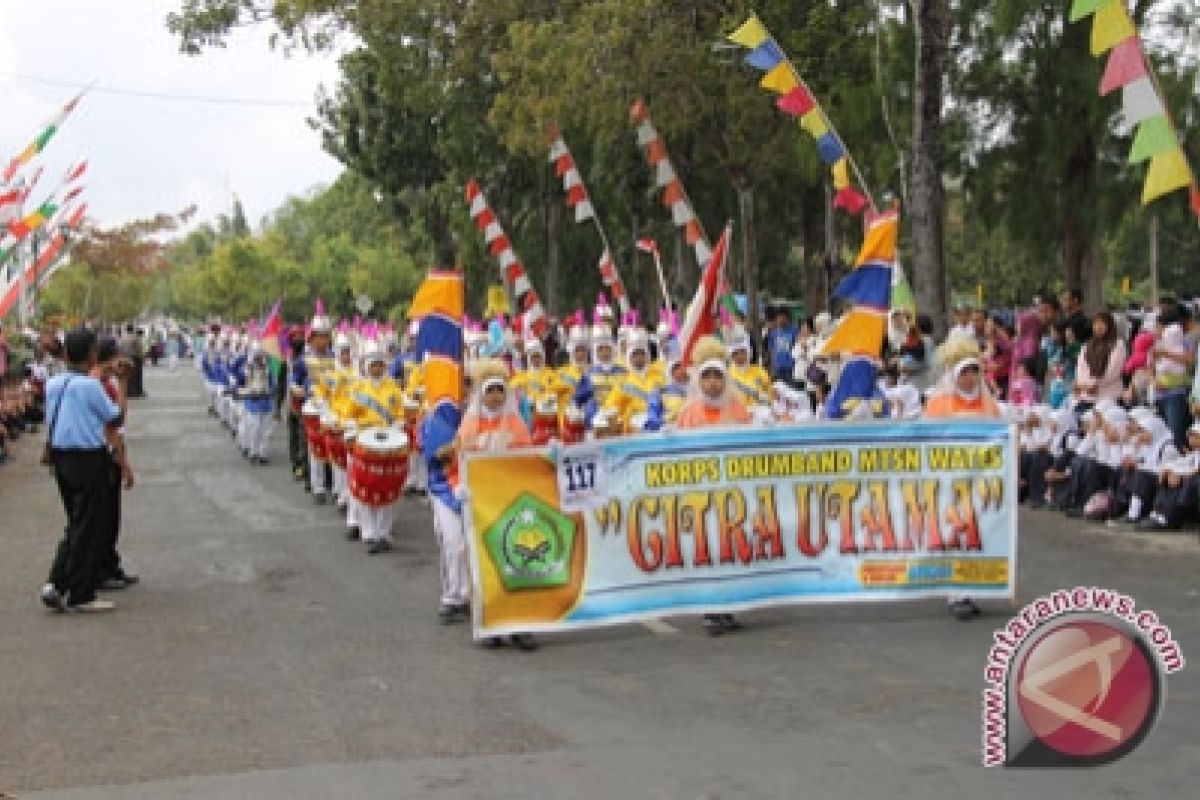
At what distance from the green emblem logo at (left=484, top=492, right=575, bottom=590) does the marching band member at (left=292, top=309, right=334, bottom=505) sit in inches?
270

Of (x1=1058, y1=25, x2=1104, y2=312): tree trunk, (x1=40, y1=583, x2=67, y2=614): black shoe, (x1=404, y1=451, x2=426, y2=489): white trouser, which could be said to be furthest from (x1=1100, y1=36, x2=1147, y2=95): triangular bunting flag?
(x1=1058, y1=25, x2=1104, y2=312): tree trunk

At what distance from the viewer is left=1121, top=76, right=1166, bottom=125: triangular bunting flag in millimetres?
11617

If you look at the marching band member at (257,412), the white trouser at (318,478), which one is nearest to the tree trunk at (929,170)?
the white trouser at (318,478)

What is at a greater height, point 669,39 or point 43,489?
point 669,39

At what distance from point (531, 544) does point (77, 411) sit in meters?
3.38

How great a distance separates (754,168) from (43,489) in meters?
12.6

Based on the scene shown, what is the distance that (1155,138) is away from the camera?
11.6m

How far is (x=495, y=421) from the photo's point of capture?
9.36 meters

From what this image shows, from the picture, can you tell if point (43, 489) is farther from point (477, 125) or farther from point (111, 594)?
point (477, 125)

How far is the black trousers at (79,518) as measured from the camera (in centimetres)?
1007

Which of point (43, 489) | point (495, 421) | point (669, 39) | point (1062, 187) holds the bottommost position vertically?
point (43, 489)

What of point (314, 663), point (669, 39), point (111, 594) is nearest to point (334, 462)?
point (111, 594)

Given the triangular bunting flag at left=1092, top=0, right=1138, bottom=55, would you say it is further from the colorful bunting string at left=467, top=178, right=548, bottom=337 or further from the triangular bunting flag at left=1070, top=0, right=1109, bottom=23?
the colorful bunting string at left=467, top=178, right=548, bottom=337

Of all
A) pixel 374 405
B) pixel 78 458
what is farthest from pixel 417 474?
pixel 78 458
